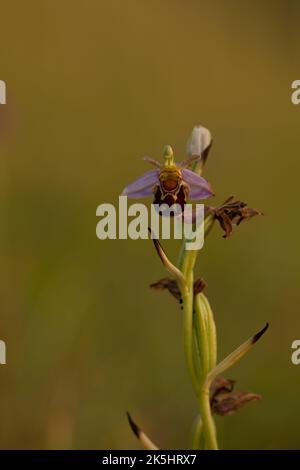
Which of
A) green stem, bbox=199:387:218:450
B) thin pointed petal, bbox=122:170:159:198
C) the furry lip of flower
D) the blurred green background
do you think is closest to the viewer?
green stem, bbox=199:387:218:450

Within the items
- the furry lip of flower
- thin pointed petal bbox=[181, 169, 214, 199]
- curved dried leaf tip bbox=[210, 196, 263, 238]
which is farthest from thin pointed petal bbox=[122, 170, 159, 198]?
curved dried leaf tip bbox=[210, 196, 263, 238]

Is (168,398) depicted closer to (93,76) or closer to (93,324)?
(93,324)

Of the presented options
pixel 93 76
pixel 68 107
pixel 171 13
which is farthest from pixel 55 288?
pixel 171 13

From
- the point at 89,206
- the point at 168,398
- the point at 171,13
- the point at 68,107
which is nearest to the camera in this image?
the point at 168,398

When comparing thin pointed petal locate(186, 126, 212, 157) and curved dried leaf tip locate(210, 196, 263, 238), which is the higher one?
thin pointed petal locate(186, 126, 212, 157)

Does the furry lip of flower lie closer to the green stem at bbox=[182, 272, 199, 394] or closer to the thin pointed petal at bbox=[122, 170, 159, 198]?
the thin pointed petal at bbox=[122, 170, 159, 198]

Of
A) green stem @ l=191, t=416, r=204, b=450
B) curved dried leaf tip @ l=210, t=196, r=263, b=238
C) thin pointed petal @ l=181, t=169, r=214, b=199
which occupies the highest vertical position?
thin pointed petal @ l=181, t=169, r=214, b=199

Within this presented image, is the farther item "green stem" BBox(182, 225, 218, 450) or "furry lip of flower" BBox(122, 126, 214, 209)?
"furry lip of flower" BBox(122, 126, 214, 209)

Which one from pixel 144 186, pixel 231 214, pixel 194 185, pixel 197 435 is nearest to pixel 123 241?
pixel 144 186
